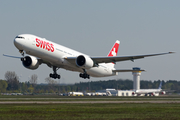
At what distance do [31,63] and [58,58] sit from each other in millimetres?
5453

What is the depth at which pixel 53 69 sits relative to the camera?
171 ft

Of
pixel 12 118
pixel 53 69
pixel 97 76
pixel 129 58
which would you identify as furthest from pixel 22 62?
pixel 12 118

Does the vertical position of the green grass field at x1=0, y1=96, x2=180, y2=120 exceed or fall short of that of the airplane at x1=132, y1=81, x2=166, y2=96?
it falls short

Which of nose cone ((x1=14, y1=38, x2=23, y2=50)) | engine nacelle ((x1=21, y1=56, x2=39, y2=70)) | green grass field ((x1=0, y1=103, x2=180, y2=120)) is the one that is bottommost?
green grass field ((x1=0, y1=103, x2=180, y2=120))

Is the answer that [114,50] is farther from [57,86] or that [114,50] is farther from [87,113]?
[57,86]

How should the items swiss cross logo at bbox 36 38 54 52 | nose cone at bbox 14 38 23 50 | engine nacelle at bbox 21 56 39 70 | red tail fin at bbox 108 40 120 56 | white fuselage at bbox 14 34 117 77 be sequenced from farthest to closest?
red tail fin at bbox 108 40 120 56, engine nacelle at bbox 21 56 39 70, swiss cross logo at bbox 36 38 54 52, white fuselage at bbox 14 34 117 77, nose cone at bbox 14 38 23 50

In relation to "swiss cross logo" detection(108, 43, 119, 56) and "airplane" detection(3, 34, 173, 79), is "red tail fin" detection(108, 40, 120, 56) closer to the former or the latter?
"swiss cross logo" detection(108, 43, 119, 56)

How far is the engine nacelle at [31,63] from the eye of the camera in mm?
47281

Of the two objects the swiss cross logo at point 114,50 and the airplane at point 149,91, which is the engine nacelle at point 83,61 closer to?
the swiss cross logo at point 114,50

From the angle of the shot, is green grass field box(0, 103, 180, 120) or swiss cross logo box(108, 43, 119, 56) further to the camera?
swiss cross logo box(108, 43, 119, 56)

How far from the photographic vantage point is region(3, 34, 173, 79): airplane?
40625 millimetres

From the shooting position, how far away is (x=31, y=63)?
4728 cm

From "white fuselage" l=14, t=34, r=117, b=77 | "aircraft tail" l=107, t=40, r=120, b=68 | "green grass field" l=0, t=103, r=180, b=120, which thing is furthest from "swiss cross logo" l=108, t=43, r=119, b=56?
"green grass field" l=0, t=103, r=180, b=120

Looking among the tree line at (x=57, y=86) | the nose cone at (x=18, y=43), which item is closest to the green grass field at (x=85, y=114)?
the nose cone at (x=18, y=43)
